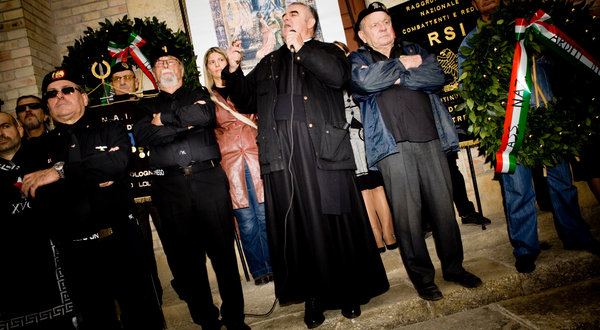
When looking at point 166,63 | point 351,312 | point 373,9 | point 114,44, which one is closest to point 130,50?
point 114,44

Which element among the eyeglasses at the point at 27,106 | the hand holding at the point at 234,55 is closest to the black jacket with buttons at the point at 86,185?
the hand holding at the point at 234,55

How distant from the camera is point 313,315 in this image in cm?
220

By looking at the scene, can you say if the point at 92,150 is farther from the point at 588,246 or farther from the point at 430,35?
the point at 588,246

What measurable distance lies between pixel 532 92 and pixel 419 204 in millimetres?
1592

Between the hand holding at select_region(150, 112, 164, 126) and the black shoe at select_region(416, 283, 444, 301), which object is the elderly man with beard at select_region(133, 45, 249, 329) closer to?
the hand holding at select_region(150, 112, 164, 126)

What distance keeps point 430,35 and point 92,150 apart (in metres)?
4.26

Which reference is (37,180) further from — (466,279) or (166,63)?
(466,279)

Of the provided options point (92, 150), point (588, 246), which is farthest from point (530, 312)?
point (92, 150)

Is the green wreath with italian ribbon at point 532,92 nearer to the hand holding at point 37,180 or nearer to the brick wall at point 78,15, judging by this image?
the hand holding at point 37,180

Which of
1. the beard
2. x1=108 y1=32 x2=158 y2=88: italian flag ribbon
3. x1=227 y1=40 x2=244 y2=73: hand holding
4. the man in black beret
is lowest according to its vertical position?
x1=227 y1=40 x2=244 y2=73: hand holding

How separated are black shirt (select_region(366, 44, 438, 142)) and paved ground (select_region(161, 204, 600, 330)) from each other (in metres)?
1.34

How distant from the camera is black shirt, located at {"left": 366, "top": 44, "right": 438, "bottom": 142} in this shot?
92.5 inches

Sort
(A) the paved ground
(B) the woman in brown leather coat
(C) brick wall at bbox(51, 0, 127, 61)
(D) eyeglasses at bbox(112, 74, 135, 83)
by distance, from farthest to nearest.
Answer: (C) brick wall at bbox(51, 0, 127, 61) → (D) eyeglasses at bbox(112, 74, 135, 83) → (B) the woman in brown leather coat → (A) the paved ground

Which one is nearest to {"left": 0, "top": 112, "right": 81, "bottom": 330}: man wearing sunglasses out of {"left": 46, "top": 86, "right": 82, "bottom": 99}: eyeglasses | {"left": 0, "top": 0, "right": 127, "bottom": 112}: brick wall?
{"left": 46, "top": 86, "right": 82, "bottom": 99}: eyeglasses
